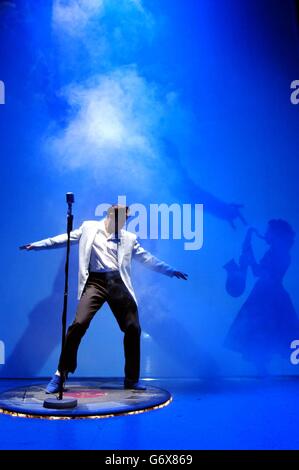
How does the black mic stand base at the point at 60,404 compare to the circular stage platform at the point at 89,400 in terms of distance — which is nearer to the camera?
the circular stage platform at the point at 89,400

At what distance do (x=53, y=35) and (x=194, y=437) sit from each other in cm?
387

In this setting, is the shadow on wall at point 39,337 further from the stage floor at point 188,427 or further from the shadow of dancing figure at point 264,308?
the shadow of dancing figure at point 264,308

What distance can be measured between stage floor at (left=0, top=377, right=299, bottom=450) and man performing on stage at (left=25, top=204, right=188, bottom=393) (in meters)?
0.51

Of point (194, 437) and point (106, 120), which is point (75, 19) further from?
point (194, 437)

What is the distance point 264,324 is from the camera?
5.09m

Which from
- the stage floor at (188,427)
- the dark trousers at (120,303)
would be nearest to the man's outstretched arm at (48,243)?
the dark trousers at (120,303)

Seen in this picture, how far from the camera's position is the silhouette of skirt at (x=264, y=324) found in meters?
5.07

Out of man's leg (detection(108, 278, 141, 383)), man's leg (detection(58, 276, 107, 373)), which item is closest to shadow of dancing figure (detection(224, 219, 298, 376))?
man's leg (detection(108, 278, 141, 383))

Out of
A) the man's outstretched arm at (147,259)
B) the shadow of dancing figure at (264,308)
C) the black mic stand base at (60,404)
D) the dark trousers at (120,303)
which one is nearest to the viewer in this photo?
the black mic stand base at (60,404)

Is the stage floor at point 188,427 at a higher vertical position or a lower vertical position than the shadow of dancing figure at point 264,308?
lower

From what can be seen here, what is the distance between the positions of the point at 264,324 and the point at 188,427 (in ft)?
6.82

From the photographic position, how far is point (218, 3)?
5.29 m

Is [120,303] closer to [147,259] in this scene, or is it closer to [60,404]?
[147,259]

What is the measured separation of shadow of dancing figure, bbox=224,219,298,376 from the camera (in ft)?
16.6
